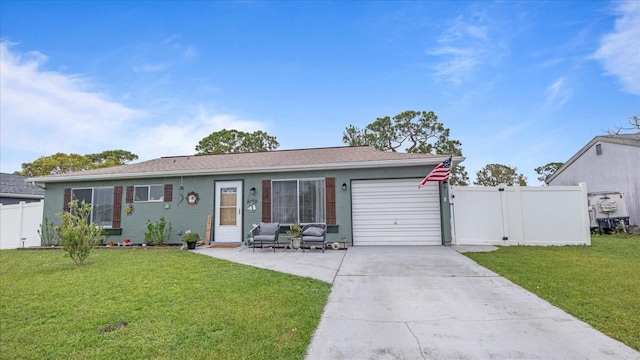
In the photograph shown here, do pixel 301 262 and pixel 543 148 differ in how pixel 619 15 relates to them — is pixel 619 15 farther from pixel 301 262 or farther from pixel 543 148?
pixel 301 262

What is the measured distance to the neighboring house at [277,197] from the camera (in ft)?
29.3

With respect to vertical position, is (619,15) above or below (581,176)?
above

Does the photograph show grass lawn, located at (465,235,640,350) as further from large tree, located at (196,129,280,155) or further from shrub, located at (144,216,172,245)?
large tree, located at (196,129,280,155)

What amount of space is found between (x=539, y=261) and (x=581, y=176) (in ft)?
45.4

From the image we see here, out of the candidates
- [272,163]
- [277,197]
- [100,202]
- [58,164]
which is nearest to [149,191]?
[100,202]

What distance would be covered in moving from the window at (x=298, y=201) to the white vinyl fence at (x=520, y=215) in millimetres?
3871

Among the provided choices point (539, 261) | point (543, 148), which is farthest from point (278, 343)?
point (543, 148)

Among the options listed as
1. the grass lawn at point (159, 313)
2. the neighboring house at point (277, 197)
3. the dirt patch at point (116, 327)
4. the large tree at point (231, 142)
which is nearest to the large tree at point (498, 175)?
the neighboring house at point (277, 197)

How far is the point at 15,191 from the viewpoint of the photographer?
16609 mm

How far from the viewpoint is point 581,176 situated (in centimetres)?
1627

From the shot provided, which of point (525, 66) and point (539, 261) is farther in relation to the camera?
point (525, 66)

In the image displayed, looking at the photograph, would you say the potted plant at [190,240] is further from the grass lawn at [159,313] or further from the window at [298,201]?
the grass lawn at [159,313]

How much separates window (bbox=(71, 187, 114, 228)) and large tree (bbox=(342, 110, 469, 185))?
1584 cm

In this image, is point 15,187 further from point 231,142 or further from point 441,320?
point 441,320
